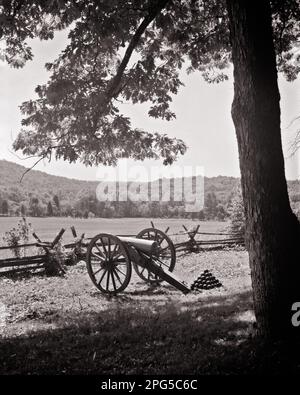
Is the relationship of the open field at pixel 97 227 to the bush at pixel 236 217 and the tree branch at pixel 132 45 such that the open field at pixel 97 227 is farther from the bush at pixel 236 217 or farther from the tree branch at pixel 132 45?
the tree branch at pixel 132 45

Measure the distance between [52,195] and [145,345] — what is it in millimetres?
72822

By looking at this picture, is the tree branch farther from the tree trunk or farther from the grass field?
the grass field

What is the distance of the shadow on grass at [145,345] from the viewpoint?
4.15 m

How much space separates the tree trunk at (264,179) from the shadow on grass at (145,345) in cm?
62

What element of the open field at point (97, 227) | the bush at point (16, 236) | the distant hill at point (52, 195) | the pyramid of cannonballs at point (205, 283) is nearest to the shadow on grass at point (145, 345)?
the pyramid of cannonballs at point (205, 283)

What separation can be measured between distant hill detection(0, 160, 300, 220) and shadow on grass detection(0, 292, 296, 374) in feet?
178

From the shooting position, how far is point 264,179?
171 inches

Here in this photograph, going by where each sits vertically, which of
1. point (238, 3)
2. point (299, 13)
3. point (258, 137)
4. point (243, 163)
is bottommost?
point (243, 163)

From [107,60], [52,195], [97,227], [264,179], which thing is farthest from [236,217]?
[52,195]

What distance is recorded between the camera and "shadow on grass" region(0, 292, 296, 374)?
4.15 meters
